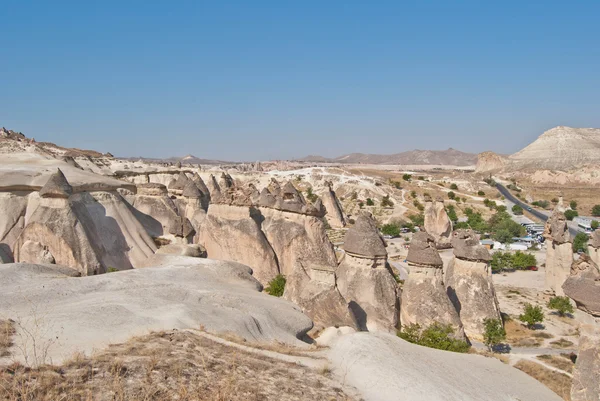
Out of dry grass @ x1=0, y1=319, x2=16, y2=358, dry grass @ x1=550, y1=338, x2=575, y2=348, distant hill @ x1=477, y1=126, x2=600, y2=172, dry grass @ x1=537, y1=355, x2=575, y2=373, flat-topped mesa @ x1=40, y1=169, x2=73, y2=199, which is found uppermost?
distant hill @ x1=477, y1=126, x2=600, y2=172

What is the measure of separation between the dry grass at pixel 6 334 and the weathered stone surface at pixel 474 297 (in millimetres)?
10634

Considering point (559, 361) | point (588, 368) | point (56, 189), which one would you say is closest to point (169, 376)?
point (588, 368)

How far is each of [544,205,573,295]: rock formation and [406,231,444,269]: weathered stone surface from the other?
902 cm

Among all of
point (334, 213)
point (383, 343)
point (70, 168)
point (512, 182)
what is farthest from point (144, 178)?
point (512, 182)

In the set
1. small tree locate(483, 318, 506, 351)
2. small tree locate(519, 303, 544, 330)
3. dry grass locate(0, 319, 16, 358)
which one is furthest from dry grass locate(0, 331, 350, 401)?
small tree locate(519, 303, 544, 330)

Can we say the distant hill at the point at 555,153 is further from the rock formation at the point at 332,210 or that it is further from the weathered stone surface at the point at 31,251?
the weathered stone surface at the point at 31,251

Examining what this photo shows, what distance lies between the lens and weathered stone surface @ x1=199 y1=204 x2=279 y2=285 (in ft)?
50.2

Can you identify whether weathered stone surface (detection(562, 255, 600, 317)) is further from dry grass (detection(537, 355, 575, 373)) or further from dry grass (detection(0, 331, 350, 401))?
dry grass (detection(537, 355, 575, 373))

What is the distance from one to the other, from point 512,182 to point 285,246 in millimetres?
75440

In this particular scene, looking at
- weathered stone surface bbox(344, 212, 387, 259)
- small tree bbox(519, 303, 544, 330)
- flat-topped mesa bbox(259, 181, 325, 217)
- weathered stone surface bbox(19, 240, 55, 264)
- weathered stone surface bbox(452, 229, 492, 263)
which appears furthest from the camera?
flat-topped mesa bbox(259, 181, 325, 217)

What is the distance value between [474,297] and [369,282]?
387 centimetres

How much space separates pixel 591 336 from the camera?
6.94 metres

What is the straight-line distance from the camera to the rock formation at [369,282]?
34.5 ft

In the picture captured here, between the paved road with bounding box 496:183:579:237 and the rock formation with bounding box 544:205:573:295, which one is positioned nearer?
the rock formation with bounding box 544:205:573:295
